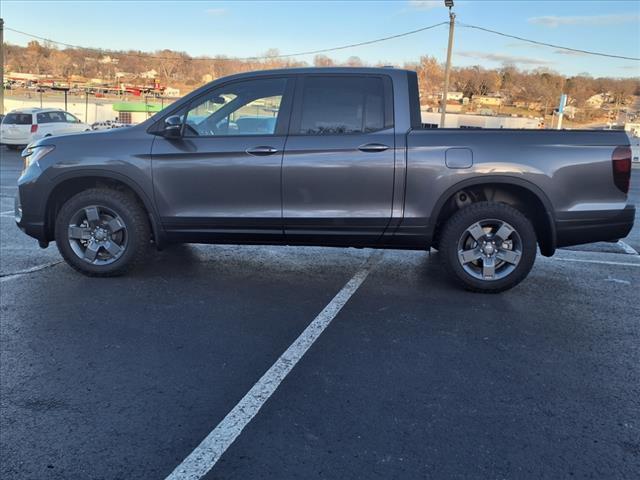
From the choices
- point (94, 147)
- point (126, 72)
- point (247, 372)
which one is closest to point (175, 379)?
point (247, 372)

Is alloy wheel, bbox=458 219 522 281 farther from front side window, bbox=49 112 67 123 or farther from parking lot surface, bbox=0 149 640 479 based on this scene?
front side window, bbox=49 112 67 123

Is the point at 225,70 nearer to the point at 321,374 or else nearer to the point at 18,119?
A: the point at 18,119

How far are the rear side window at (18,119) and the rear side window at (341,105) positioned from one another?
20812mm

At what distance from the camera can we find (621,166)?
4.75 m

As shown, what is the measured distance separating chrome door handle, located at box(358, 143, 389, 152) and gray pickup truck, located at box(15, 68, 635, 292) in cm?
1

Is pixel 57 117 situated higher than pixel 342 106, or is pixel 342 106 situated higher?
pixel 57 117

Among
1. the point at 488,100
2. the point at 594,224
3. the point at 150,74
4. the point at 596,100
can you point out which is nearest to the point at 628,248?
the point at 594,224

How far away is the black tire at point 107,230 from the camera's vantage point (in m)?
5.21

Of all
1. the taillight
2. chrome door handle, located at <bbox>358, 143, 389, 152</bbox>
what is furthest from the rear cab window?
the taillight

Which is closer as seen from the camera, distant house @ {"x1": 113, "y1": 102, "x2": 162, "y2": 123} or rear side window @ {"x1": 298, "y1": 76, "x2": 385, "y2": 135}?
rear side window @ {"x1": 298, "y1": 76, "x2": 385, "y2": 135}

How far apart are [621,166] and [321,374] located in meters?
3.14

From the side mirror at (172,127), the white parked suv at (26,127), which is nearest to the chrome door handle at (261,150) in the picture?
the side mirror at (172,127)

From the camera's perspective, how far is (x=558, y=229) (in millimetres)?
4879

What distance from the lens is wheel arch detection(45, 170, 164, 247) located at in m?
5.14
